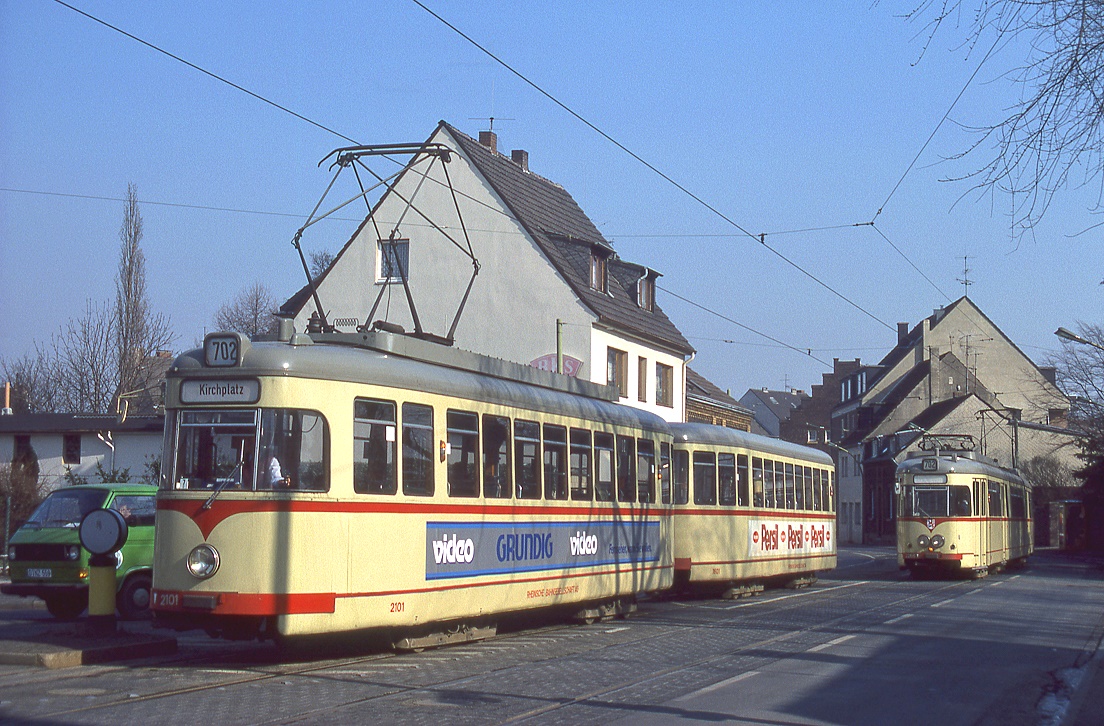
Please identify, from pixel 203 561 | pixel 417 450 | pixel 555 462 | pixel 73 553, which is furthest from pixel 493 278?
pixel 203 561

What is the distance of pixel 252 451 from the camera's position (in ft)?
37.6

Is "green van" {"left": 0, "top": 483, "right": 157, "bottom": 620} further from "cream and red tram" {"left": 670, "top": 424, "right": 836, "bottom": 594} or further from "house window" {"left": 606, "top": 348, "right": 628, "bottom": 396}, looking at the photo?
"house window" {"left": 606, "top": 348, "right": 628, "bottom": 396}

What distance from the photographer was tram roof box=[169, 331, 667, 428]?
11688 mm

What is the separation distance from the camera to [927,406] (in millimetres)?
76438

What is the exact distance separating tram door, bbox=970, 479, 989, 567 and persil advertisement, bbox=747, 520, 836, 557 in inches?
169

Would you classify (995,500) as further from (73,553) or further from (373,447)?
(373,447)

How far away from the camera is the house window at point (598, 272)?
37312 mm

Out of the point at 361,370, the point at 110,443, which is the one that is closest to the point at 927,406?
the point at 110,443

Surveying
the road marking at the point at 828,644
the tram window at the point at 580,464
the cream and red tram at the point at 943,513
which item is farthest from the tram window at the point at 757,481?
the cream and red tram at the point at 943,513

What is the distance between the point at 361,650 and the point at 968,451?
22.5 m

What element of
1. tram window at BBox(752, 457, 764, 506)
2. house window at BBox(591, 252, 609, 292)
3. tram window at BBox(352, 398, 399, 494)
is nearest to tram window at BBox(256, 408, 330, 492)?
tram window at BBox(352, 398, 399, 494)

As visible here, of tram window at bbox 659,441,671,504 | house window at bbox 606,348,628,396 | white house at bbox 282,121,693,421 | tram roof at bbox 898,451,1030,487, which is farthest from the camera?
house window at bbox 606,348,628,396

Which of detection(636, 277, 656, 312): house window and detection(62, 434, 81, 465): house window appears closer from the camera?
detection(636, 277, 656, 312): house window

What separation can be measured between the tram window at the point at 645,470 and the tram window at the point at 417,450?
5718 millimetres
